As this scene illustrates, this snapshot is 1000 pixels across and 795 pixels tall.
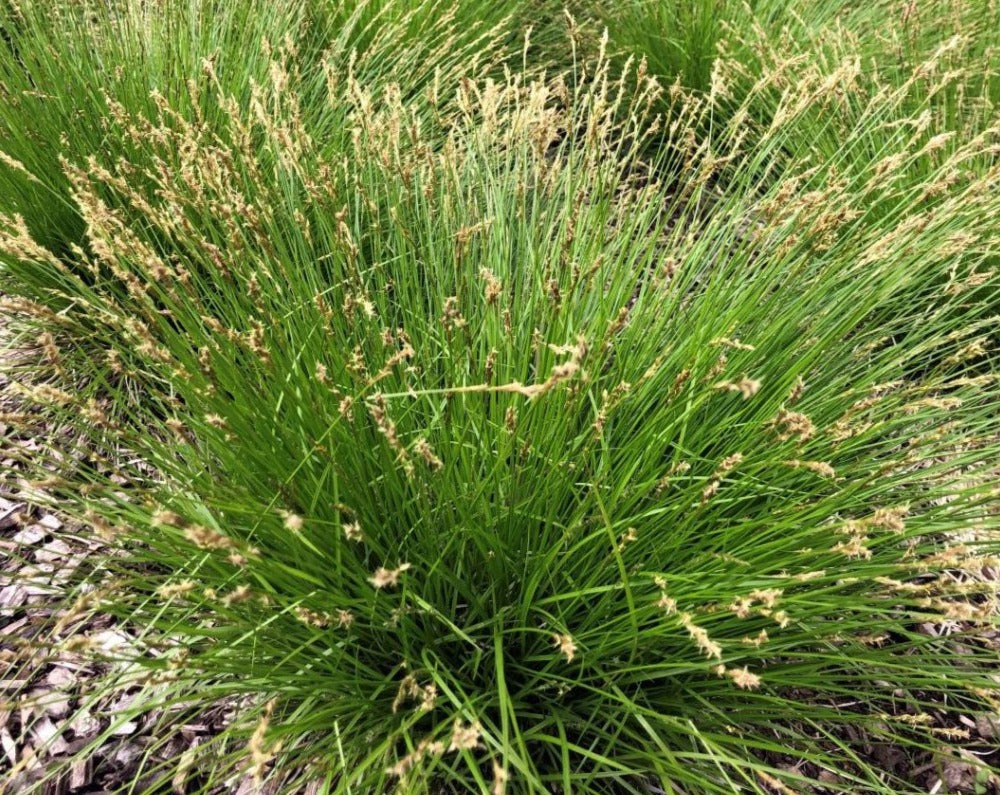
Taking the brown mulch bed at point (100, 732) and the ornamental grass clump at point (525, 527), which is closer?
the ornamental grass clump at point (525, 527)

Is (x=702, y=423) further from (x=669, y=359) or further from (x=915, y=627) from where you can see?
(x=915, y=627)

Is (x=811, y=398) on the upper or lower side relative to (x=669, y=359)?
lower

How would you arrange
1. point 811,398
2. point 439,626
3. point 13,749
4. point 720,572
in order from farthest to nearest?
point 811,398, point 13,749, point 439,626, point 720,572

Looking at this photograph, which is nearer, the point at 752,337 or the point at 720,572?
the point at 720,572

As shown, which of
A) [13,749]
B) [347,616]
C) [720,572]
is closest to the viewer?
[347,616]

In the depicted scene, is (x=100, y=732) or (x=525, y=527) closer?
(x=525, y=527)

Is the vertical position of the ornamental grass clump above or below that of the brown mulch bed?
above

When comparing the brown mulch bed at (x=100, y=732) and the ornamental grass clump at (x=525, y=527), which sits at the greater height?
the ornamental grass clump at (x=525, y=527)

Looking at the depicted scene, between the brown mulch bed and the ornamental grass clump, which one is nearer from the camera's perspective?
the ornamental grass clump

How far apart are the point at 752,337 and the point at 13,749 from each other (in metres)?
2.07

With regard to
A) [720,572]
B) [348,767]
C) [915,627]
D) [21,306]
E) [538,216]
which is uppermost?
[21,306]

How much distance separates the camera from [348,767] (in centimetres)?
151

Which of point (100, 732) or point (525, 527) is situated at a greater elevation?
point (525, 527)

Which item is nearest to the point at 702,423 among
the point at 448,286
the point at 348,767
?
the point at 448,286
